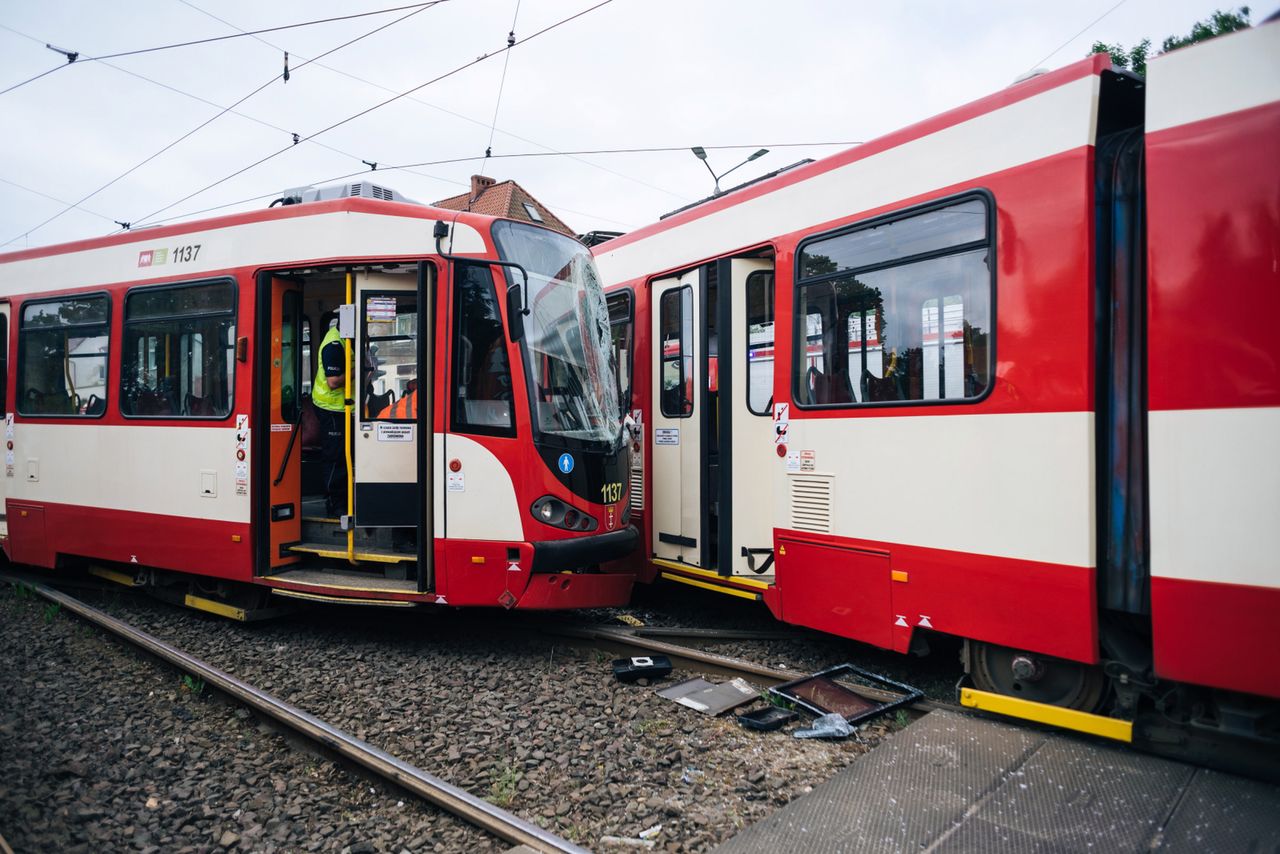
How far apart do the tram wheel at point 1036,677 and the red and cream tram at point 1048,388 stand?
12 mm

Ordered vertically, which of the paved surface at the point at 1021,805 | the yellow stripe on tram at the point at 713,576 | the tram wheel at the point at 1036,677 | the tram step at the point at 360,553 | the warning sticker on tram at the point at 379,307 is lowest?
the paved surface at the point at 1021,805

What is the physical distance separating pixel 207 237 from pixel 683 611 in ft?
17.5

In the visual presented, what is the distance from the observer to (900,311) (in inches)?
192

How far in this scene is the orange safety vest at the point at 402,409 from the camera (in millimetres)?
6305

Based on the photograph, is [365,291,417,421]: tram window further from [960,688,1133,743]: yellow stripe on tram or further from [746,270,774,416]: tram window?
[960,688,1133,743]: yellow stripe on tram

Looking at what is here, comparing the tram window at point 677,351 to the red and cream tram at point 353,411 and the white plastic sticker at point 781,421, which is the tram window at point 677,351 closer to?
the red and cream tram at point 353,411

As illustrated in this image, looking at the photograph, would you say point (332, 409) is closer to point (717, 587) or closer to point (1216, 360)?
point (717, 587)

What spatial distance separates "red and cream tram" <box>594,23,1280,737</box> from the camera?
11.3 ft

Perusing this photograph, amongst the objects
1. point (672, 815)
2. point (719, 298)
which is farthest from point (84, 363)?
point (672, 815)

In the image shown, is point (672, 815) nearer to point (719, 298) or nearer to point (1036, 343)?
point (1036, 343)

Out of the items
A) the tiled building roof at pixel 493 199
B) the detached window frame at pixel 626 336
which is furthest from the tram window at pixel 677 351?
the tiled building roof at pixel 493 199

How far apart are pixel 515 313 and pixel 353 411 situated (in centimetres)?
157

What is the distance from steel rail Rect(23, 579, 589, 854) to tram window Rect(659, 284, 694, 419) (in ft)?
12.2

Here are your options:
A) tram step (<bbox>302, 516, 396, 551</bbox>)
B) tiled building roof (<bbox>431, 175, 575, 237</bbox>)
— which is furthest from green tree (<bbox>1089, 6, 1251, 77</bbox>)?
tiled building roof (<bbox>431, 175, 575, 237</bbox>)
